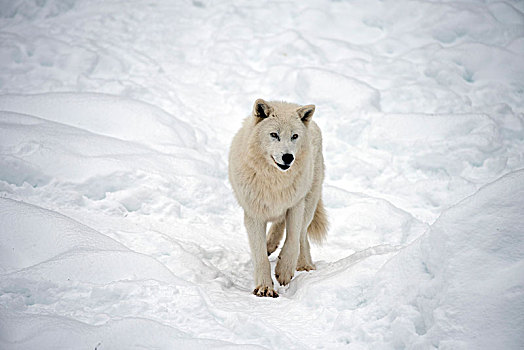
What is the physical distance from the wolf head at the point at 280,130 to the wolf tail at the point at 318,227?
144 cm

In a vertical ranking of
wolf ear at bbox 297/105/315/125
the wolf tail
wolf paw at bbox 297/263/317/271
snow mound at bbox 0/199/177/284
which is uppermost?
wolf ear at bbox 297/105/315/125

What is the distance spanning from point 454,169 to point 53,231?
238 inches

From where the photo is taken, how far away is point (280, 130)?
437 cm

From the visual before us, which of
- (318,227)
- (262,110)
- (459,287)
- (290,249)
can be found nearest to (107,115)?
(262,110)

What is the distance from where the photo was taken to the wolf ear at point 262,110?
176 inches

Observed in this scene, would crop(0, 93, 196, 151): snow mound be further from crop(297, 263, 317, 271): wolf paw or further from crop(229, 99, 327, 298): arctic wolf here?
crop(297, 263, 317, 271): wolf paw

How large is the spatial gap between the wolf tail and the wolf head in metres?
1.44

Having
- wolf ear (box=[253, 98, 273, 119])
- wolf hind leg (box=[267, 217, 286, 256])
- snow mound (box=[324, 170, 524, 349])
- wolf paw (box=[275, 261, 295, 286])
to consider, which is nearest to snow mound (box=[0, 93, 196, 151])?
wolf hind leg (box=[267, 217, 286, 256])

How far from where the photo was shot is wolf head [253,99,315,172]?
166 inches

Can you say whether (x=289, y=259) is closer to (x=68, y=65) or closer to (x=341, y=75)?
(x=341, y=75)

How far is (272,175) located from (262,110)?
696mm

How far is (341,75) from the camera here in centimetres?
915

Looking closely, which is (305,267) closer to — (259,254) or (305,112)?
(259,254)

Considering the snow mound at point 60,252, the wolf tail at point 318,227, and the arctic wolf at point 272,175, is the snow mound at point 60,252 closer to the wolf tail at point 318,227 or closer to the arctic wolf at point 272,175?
the arctic wolf at point 272,175
